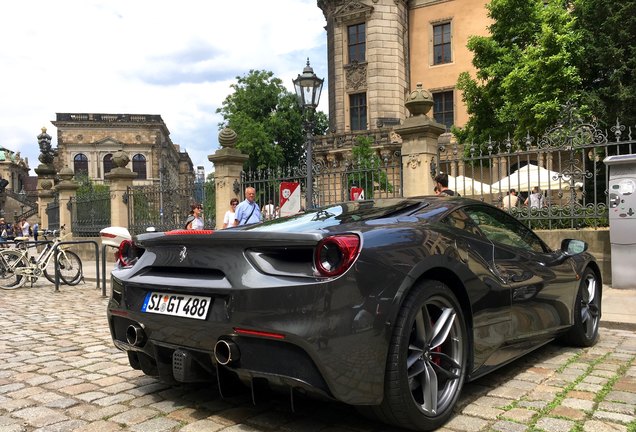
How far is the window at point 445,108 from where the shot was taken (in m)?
34.8

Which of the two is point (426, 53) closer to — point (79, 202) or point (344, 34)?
point (344, 34)

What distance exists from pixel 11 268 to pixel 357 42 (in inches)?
1101

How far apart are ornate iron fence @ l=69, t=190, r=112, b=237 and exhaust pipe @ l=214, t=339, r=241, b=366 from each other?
17284 mm

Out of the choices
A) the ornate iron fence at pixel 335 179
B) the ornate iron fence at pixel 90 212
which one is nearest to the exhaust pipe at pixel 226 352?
the ornate iron fence at pixel 335 179

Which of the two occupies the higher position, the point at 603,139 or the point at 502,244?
the point at 603,139

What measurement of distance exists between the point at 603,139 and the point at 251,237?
7.97 m

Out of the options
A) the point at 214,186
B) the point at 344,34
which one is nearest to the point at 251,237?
the point at 214,186

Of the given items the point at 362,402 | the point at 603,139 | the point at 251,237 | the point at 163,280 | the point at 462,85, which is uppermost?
the point at 462,85

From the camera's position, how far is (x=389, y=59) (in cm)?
3406

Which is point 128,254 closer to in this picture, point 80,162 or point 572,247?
point 572,247

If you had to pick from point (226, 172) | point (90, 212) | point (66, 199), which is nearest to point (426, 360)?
point (226, 172)

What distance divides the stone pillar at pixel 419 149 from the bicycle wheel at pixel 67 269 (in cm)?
705

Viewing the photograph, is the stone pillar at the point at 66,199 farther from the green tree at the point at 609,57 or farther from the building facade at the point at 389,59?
the green tree at the point at 609,57

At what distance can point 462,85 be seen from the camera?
25625 mm
